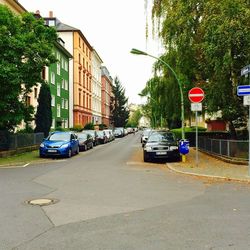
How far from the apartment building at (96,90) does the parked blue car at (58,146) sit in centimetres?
5730

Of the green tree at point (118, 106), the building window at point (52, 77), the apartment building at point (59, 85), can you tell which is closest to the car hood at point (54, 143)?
the apartment building at point (59, 85)

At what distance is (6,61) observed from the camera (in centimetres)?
2130

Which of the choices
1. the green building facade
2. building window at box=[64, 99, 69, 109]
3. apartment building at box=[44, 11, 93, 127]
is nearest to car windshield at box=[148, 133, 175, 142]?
the green building facade

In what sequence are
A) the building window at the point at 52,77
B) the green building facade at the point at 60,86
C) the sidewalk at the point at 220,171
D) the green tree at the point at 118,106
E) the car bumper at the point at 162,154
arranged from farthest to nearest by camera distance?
1. the green tree at the point at 118,106
2. the green building facade at the point at 60,86
3. the building window at the point at 52,77
4. the car bumper at the point at 162,154
5. the sidewalk at the point at 220,171

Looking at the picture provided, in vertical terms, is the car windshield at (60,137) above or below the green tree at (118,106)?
below

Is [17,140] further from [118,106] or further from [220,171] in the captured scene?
[118,106]

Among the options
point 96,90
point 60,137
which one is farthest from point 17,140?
point 96,90

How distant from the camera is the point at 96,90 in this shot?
89312 millimetres

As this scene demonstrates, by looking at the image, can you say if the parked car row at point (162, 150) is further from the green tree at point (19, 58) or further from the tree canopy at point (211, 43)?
the green tree at point (19, 58)

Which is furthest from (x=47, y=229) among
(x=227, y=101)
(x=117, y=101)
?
(x=117, y=101)

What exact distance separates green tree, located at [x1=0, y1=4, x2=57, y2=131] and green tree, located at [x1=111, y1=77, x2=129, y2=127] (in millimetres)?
83104

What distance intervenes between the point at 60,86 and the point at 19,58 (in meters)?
32.8

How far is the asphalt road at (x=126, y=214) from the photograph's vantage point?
19.3 feet

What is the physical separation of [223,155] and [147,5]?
7643 millimetres
